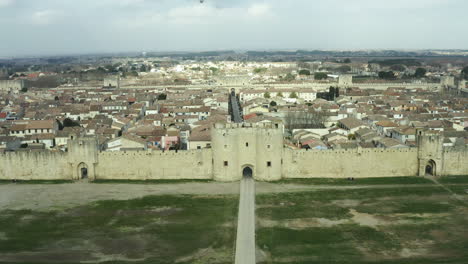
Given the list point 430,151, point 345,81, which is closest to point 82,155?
point 430,151

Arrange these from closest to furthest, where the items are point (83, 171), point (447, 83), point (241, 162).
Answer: point (241, 162)
point (83, 171)
point (447, 83)

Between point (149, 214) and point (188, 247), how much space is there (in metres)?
4.89

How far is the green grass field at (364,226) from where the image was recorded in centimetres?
1906

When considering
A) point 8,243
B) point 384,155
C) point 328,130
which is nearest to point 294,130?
point 328,130

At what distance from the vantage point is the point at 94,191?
27.8m

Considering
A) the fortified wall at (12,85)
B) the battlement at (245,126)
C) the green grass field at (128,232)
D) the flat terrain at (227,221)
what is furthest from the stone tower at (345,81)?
the green grass field at (128,232)

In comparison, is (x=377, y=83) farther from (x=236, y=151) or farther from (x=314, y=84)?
(x=236, y=151)

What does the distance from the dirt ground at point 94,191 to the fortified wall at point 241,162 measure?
3.61ft

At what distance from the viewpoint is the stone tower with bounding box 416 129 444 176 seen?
29344 mm

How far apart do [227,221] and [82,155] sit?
1226 centimetres

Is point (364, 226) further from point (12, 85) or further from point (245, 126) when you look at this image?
point (12, 85)

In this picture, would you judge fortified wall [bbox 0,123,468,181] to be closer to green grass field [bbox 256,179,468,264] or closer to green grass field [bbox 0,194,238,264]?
green grass field [bbox 256,179,468,264]

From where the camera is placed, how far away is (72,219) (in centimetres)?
2355

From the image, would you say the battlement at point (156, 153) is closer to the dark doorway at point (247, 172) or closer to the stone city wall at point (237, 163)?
the stone city wall at point (237, 163)
